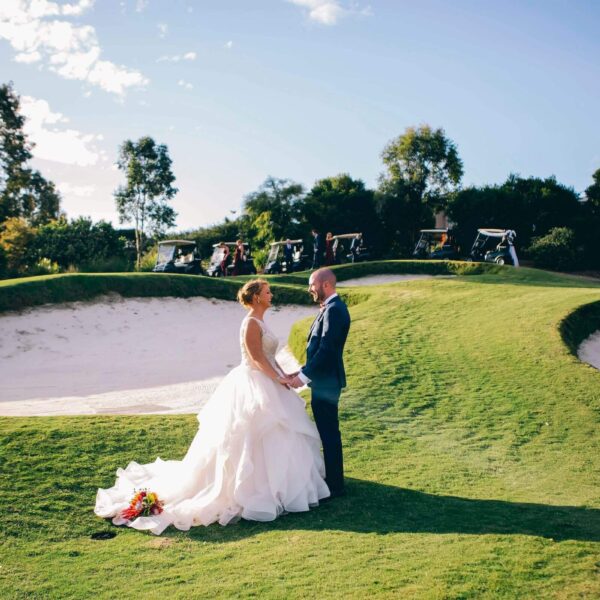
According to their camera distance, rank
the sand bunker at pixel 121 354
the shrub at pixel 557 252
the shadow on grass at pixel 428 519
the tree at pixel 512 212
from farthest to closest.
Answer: the tree at pixel 512 212 < the shrub at pixel 557 252 < the sand bunker at pixel 121 354 < the shadow on grass at pixel 428 519

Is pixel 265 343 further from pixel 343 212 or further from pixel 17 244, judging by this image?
pixel 343 212

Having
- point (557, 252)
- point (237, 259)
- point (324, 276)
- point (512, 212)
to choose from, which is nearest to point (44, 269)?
point (237, 259)

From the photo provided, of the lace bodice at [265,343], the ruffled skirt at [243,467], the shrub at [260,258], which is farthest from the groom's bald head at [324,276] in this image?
the shrub at [260,258]

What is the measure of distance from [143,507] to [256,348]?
173cm

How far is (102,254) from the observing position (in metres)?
35.8

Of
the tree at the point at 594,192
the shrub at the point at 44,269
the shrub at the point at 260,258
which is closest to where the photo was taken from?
the shrub at the point at 44,269

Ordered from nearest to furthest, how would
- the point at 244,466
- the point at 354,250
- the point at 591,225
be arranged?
1. the point at 244,466
2. the point at 354,250
3. the point at 591,225

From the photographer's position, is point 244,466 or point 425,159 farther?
point 425,159

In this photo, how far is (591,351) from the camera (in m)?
12.8

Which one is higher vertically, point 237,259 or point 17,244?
point 17,244

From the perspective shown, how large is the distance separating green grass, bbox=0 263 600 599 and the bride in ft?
0.58

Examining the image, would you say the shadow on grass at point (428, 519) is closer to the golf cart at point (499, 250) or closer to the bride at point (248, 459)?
the bride at point (248, 459)

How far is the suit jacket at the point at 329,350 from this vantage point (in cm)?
630

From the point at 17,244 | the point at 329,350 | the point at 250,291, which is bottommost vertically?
the point at 329,350
